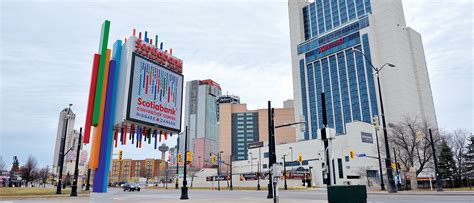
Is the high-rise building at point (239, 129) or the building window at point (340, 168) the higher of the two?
the high-rise building at point (239, 129)

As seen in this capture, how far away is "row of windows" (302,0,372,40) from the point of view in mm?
129500

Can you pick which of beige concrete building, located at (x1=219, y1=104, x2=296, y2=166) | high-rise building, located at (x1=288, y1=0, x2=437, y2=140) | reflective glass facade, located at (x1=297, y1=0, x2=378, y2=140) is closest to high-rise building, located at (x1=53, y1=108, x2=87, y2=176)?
high-rise building, located at (x1=288, y1=0, x2=437, y2=140)

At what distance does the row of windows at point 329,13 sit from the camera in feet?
425

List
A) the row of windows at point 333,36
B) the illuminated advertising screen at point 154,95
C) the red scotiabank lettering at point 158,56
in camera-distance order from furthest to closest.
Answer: the row of windows at point 333,36
the red scotiabank lettering at point 158,56
the illuminated advertising screen at point 154,95

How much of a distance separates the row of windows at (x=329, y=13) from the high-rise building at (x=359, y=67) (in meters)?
0.37

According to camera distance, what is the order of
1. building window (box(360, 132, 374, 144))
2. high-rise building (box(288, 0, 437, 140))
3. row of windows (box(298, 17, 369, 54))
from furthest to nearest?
1. row of windows (box(298, 17, 369, 54))
2. high-rise building (box(288, 0, 437, 140))
3. building window (box(360, 132, 374, 144))

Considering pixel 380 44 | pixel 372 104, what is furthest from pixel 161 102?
pixel 380 44

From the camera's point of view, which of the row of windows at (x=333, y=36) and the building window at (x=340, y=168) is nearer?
the building window at (x=340, y=168)

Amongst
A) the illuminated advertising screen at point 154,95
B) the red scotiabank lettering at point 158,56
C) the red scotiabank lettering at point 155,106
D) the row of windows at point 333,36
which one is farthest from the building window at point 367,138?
the red scotiabank lettering at point 155,106

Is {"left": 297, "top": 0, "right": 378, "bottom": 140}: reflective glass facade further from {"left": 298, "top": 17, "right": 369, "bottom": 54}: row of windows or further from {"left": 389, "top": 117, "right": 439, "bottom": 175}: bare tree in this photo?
{"left": 389, "top": 117, "right": 439, "bottom": 175}: bare tree

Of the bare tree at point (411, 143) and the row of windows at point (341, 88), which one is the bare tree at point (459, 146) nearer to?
the bare tree at point (411, 143)

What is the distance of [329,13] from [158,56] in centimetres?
13803

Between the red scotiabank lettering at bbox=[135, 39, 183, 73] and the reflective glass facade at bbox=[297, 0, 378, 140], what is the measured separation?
347ft

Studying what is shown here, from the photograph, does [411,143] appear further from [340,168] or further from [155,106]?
[155,106]
